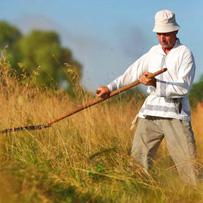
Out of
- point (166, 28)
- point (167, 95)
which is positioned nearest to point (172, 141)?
point (167, 95)

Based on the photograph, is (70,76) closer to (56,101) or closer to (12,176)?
(56,101)

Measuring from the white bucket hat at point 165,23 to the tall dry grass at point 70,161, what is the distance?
128 centimetres

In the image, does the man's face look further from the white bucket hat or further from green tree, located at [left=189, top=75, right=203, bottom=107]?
green tree, located at [left=189, top=75, right=203, bottom=107]

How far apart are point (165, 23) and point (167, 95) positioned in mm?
651

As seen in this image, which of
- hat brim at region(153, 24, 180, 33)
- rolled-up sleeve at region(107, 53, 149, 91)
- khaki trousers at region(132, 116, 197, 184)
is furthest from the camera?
rolled-up sleeve at region(107, 53, 149, 91)

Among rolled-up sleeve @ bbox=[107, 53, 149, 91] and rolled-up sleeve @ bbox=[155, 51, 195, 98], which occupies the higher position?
rolled-up sleeve @ bbox=[107, 53, 149, 91]

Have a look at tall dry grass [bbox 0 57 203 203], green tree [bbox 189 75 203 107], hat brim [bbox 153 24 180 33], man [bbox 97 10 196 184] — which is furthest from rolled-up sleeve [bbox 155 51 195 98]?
green tree [bbox 189 75 203 107]

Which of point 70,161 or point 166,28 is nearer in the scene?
point 166,28

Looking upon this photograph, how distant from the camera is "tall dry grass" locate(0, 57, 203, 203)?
509cm

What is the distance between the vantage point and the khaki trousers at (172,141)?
20.7ft

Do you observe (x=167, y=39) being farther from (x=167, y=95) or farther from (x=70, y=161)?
(x=70, y=161)

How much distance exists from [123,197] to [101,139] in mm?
1861

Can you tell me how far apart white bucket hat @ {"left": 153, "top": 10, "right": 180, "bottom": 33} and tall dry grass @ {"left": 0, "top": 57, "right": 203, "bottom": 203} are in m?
1.28

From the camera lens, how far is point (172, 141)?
6.39 meters
